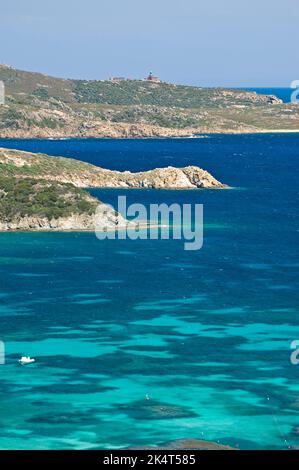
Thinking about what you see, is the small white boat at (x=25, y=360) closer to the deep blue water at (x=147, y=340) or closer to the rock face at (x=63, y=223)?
the deep blue water at (x=147, y=340)

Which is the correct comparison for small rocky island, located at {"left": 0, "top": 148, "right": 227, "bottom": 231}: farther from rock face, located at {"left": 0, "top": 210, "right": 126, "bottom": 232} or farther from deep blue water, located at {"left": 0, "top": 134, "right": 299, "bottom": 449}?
deep blue water, located at {"left": 0, "top": 134, "right": 299, "bottom": 449}

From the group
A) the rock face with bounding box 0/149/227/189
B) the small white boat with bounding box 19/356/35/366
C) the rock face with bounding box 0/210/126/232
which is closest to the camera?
the small white boat with bounding box 19/356/35/366

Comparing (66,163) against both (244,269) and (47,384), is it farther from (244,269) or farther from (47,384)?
(47,384)

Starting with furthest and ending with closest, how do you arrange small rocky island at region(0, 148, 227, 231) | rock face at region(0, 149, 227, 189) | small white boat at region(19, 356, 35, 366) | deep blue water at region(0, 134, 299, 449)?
1. rock face at region(0, 149, 227, 189)
2. small rocky island at region(0, 148, 227, 231)
3. small white boat at region(19, 356, 35, 366)
4. deep blue water at region(0, 134, 299, 449)

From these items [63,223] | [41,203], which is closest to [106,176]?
[41,203]

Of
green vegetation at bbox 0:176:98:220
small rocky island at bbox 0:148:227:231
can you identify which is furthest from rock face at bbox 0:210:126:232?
green vegetation at bbox 0:176:98:220

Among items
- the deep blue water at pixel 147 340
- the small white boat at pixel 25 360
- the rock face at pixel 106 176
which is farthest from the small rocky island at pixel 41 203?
the small white boat at pixel 25 360

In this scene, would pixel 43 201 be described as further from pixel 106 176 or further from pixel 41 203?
pixel 106 176
